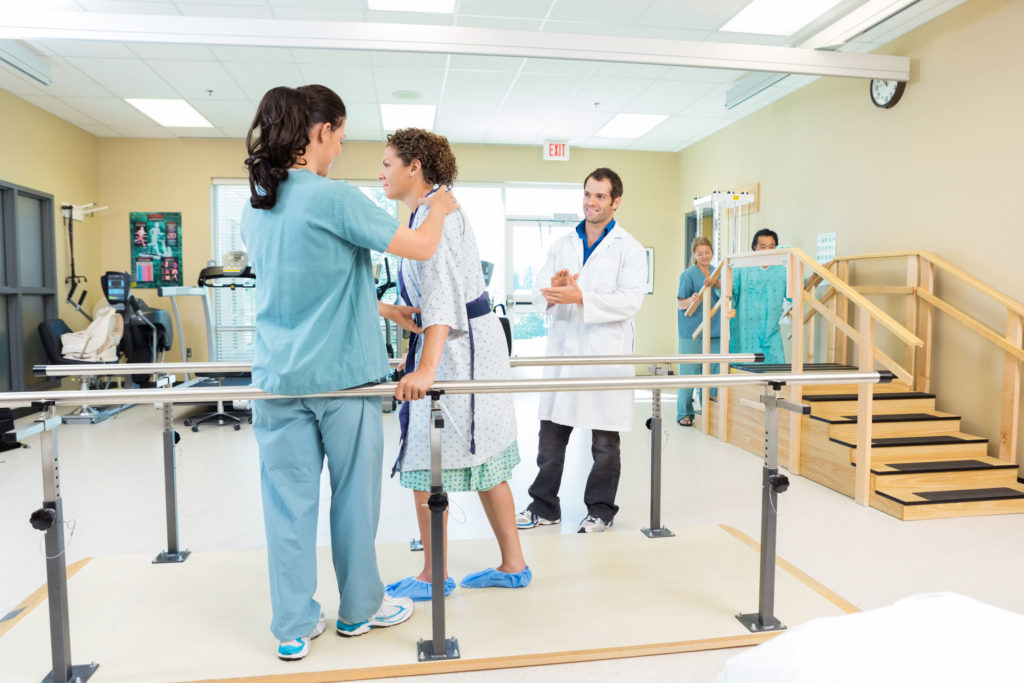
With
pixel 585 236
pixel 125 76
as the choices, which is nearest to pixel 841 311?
pixel 585 236

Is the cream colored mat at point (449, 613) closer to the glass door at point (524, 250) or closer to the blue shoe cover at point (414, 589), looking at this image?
the blue shoe cover at point (414, 589)

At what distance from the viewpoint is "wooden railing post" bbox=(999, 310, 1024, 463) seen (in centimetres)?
367

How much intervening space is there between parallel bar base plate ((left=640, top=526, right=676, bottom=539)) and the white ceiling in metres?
2.93

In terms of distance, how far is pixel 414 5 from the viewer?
177 inches

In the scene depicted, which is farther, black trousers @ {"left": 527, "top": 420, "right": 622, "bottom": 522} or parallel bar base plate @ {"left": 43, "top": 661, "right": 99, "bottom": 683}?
black trousers @ {"left": 527, "top": 420, "right": 622, "bottom": 522}

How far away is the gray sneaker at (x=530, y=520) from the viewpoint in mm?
3121

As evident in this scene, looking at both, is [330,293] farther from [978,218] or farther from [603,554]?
[978,218]

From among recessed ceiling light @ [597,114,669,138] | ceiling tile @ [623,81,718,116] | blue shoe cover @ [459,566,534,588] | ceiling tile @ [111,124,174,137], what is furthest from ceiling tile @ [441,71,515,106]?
blue shoe cover @ [459,566,534,588]

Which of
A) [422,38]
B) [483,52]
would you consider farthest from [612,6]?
[422,38]

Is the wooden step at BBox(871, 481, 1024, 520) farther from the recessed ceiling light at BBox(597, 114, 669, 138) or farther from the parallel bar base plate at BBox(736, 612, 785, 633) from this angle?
the recessed ceiling light at BBox(597, 114, 669, 138)

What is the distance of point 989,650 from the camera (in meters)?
0.77

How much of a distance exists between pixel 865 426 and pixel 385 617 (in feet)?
8.91

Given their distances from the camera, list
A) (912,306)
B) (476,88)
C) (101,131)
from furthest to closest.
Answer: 1. (101,131)
2. (476,88)
3. (912,306)

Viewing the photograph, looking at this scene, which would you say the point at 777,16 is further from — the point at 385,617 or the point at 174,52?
the point at 385,617
